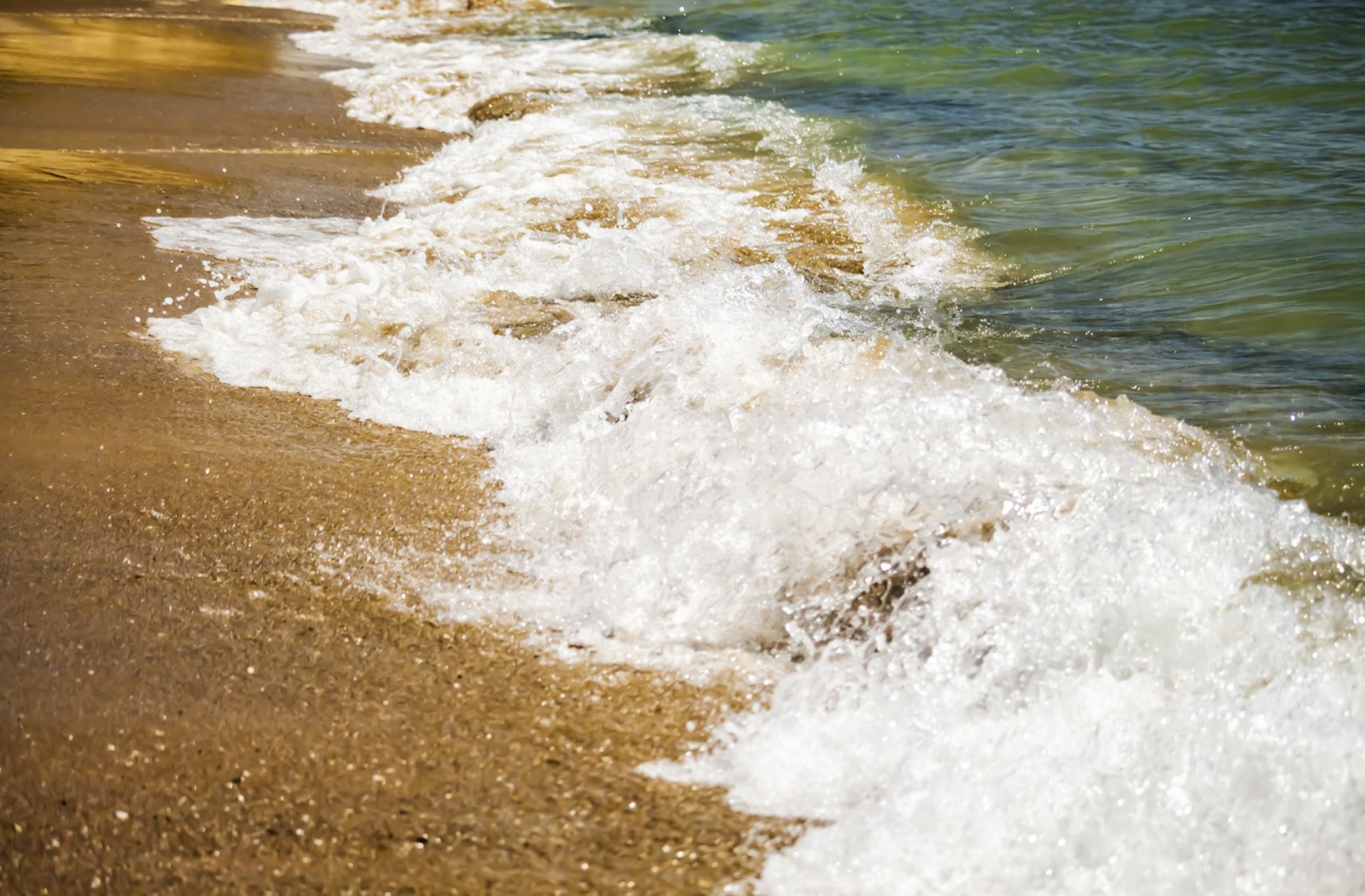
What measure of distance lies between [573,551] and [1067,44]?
31.0 feet

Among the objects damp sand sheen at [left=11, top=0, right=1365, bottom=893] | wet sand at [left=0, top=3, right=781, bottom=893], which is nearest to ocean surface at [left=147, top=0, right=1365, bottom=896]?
damp sand sheen at [left=11, top=0, right=1365, bottom=893]

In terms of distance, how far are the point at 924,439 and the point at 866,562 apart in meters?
0.44

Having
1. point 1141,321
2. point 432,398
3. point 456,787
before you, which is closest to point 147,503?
point 432,398

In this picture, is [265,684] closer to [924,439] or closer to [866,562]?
[866,562]

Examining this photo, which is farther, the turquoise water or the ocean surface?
the turquoise water

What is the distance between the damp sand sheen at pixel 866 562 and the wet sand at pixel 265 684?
0.10 meters

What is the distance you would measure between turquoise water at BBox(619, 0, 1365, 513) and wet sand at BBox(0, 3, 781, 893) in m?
2.27

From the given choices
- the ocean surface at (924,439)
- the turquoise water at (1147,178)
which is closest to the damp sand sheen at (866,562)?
the ocean surface at (924,439)

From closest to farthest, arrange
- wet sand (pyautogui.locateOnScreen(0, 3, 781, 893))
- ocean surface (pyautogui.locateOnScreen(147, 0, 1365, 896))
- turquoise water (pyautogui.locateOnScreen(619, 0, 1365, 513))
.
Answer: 1. wet sand (pyautogui.locateOnScreen(0, 3, 781, 893))
2. ocean surface (pyautogui.locateOnScreen(147, 0, 1365, 896))
3. turquoise water (pyautogui.locateOnScreen(619, 0, 1365, 513))

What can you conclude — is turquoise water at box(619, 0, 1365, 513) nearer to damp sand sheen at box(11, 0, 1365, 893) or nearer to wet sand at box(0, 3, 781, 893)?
damp sand sheen at box(11, 0, 1365, 893)

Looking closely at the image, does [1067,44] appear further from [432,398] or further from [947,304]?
[432,398]

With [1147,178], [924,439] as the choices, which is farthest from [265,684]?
[1147,178]

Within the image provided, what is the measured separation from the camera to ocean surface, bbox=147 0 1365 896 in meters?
2.17

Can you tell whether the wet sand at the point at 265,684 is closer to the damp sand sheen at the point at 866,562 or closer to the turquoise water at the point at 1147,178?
the damp sand sheen at the point at 866,562
